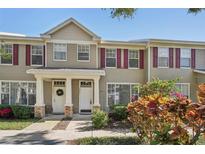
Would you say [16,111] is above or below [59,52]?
below

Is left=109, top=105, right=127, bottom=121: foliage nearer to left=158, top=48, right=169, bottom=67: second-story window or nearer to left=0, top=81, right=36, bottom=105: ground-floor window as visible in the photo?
left=158, top=48, right=169, bottom=67: second-story window

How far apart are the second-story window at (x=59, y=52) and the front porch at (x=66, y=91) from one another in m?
1.28

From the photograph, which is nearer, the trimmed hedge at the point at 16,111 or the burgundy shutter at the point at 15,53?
the trimmed hedge at the point at 16,111

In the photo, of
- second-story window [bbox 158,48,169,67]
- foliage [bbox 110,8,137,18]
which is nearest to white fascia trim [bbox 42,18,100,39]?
second-story window [bbox 158,48,169,67]

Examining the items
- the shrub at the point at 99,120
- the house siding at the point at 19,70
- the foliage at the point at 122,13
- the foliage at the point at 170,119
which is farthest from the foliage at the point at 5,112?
the foliage at the point at 122,13

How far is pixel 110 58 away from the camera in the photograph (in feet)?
59.4

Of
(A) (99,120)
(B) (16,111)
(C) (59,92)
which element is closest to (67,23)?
(C) (59,92)

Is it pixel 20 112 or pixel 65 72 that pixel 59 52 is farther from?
pixel 20 112

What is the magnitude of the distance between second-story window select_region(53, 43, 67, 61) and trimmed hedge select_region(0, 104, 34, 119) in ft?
11.9

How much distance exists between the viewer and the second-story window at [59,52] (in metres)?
17.4

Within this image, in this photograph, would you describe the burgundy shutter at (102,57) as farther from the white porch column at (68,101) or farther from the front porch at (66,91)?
the white porch column at (68,101)

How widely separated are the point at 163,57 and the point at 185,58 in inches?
61.5
